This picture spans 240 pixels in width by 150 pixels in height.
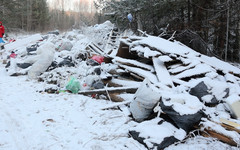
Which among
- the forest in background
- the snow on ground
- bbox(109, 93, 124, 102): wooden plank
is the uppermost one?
the forest in background

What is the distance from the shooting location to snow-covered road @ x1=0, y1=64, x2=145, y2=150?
6.76ft

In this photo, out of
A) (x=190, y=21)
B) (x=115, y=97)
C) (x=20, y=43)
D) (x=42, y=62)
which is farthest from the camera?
(x=20, y=43)

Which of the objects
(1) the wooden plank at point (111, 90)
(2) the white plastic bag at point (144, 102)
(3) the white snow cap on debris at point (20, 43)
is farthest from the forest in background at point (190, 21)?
(3) the white snow cap on debris at point (20, 43)

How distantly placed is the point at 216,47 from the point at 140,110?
6882 mm

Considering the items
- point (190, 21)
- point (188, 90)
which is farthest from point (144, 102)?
point (190, 21)

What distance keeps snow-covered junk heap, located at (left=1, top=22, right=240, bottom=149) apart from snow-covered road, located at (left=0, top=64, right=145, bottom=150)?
29 cm

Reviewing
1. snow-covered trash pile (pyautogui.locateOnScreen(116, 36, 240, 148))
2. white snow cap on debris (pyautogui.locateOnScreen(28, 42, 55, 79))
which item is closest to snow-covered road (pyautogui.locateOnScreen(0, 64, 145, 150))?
snow-covered trash pile (pyautogui.locateOnScreen(116, 36, 240, 148))

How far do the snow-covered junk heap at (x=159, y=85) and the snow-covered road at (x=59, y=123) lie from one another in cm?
29

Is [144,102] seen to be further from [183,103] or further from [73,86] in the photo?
[73,86]

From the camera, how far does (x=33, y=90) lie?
13.6ft

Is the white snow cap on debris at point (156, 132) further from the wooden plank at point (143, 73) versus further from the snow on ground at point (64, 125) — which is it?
the wooden plank at point (143, 73)

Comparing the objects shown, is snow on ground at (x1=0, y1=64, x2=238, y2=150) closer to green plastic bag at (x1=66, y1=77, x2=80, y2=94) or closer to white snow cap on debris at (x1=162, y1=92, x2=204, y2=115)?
green plastic bag at (x1=66, y1=77, x2=80, y2=94)

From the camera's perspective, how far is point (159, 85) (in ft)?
10.4

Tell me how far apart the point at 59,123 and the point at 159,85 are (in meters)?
2.00
